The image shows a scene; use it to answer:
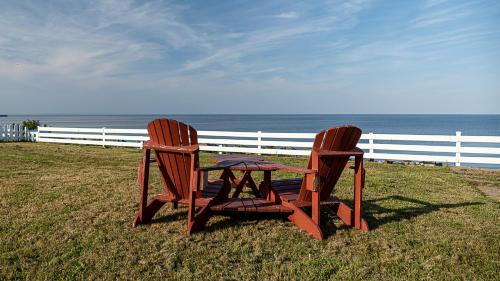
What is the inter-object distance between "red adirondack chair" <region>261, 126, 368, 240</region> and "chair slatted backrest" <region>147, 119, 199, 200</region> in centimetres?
114

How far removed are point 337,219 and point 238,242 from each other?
60.4 inches

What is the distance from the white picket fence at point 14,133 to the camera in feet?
63.6

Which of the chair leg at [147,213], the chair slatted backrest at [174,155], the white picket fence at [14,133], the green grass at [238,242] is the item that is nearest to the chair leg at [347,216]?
the green grass at [238,242]

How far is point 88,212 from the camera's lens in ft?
16.1

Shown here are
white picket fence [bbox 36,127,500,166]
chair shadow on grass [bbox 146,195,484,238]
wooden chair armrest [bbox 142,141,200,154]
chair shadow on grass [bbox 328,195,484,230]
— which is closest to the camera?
wooden chair armrest [bbox 142,141,200,154]

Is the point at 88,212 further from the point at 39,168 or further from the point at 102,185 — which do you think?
the point at 39,168

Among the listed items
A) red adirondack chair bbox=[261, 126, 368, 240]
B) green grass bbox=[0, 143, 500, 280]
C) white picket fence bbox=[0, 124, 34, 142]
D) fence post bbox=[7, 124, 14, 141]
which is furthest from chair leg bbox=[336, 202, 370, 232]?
fence post bbox=[7, 124, 14, 141]

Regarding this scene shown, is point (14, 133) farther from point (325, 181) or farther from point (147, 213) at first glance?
point (325, 181)

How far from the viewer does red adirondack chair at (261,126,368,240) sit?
13.3ft

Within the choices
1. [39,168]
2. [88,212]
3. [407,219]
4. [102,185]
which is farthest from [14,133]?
[407,219]

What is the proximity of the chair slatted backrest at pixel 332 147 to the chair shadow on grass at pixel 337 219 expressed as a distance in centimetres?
49

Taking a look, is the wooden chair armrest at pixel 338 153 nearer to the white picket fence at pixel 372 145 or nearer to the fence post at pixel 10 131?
the white picket fence at pixel 372 145

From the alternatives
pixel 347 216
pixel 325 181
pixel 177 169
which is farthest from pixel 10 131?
pixel 347 216

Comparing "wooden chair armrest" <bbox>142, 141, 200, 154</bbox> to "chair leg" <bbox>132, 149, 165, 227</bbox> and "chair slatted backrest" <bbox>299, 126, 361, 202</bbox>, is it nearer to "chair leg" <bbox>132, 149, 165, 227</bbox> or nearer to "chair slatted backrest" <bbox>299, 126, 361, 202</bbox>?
"chair leg" <bbox>132, 149, 165, 227</bbox>
